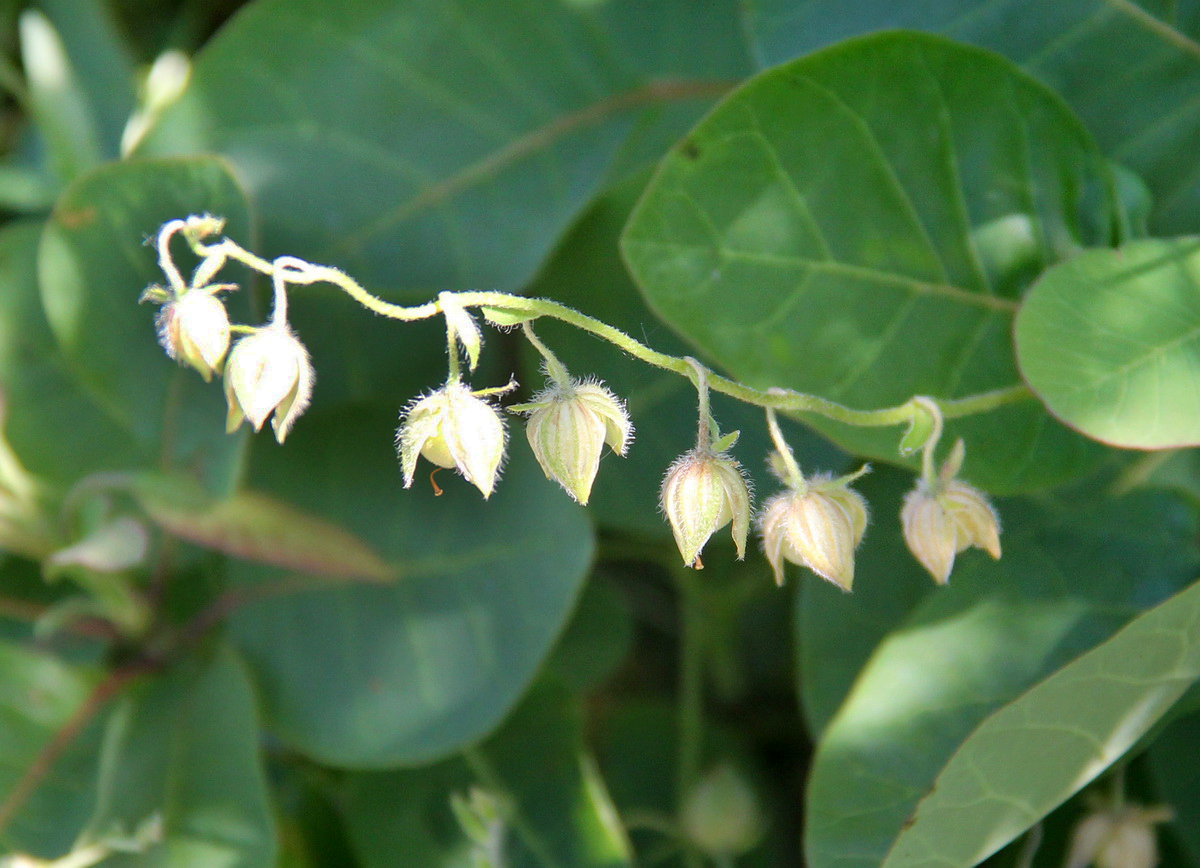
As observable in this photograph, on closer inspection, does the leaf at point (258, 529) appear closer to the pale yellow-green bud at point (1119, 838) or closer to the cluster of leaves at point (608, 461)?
the cluster of leaves at point (608, 461)

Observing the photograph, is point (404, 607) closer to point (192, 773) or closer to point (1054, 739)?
point (192, 773)

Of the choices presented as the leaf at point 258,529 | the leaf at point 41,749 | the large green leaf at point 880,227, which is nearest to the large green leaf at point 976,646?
the large green leaf at point 880,227

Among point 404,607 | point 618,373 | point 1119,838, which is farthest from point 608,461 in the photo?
point 1119,838

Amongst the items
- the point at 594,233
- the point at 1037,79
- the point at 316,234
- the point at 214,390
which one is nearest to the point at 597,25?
the point at 594,233

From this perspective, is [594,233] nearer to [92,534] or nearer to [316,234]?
[316,234]

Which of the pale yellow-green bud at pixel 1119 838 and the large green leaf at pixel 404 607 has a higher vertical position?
the large green leaf at pixel 404 607

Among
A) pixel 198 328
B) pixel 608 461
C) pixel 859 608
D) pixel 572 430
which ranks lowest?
pixel 859 608
